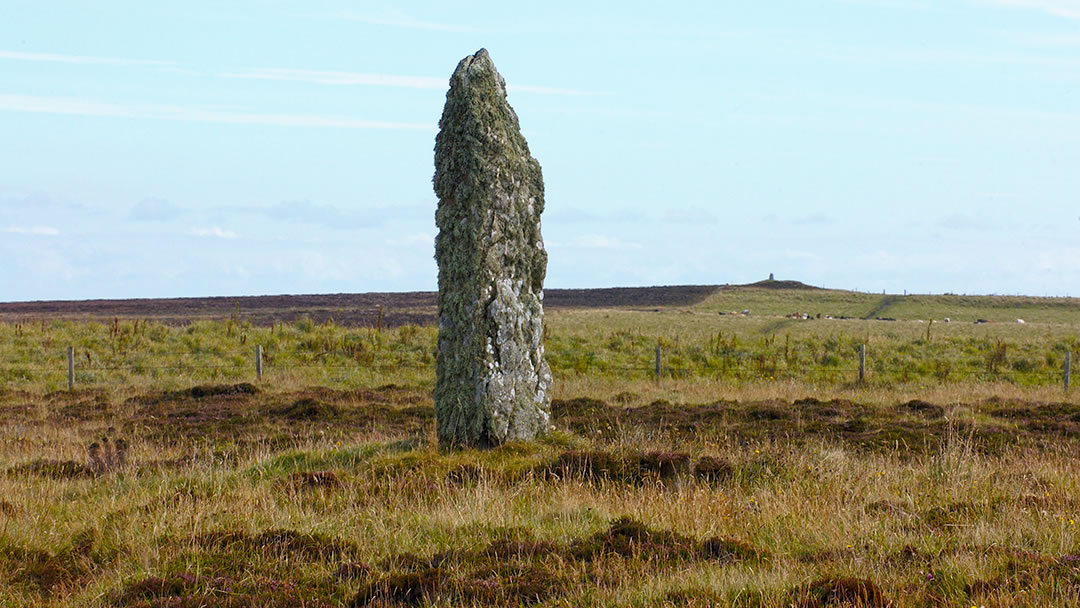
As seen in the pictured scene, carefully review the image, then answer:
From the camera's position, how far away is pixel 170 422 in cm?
1869

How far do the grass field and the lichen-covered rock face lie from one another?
22.1 inches

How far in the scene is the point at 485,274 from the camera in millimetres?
12273

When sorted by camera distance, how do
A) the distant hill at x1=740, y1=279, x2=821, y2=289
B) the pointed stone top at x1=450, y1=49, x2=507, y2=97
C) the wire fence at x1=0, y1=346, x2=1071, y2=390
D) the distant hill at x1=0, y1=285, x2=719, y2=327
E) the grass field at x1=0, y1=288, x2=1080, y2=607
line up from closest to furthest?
the grass field at x1=0, y1=288, x2=1080, y2=607 → the pointed stone top at x1=450, y1=49, x2=507, y2=97 → the wire fence at x1=0, y1=346, x2=1071, y2=390 → the distant hill at x1=0, y1=285, x2=719, y2=327 → the distant hill at x1=740, y1=279, x2=821, y2=289

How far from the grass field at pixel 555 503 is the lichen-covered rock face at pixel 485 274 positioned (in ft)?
1.84

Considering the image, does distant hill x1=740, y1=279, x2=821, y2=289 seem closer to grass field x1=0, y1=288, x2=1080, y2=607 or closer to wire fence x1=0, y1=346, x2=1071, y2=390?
wire fence x1=0, y1=346, x2=1071, y2=390

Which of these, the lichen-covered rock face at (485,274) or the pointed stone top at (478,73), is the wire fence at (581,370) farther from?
the pointed stone top at (478,73)

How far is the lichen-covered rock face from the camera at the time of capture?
484 inches

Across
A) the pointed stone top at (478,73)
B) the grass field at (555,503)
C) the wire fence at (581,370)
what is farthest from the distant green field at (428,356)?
the pointed stone top at (478,73)

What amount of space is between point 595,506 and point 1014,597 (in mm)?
3852

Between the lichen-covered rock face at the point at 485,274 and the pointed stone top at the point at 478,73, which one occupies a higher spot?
the pointed stone top at the point at 478,73

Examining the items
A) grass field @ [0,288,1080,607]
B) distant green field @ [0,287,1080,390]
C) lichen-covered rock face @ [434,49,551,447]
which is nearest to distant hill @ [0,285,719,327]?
distant green field @ [0,287,1080,390]

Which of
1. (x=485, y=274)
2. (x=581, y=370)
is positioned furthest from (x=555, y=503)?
(x=581, y=370)

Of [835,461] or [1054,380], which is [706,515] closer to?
[835,461]

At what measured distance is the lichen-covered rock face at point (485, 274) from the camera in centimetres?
1229
